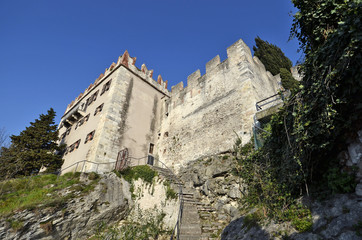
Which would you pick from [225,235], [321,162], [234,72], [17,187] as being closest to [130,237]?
[225,235]

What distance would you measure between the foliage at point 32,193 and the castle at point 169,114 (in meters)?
2.52

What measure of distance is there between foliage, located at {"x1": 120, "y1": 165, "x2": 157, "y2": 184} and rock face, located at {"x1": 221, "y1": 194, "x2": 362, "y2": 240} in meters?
7.32

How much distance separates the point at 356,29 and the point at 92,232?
37.7 ft

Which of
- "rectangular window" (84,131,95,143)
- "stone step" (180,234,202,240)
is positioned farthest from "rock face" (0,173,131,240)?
"stone step" (180,234,202,240)

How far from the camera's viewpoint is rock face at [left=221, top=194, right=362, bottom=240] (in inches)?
138

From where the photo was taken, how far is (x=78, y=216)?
873 cm

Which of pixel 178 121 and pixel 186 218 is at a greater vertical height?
pixel 178 121

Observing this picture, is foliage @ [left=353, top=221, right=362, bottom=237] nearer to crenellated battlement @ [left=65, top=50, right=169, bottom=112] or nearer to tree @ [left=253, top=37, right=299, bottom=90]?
tree @ [left=253, top=37, right=299, bottom=90]

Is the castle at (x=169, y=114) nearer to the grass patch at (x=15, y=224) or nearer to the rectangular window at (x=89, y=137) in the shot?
the rectangular window at (x=89, y=137)

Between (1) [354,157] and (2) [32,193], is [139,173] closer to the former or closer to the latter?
(2) [32,193]

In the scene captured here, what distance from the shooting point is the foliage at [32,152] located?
1336cm

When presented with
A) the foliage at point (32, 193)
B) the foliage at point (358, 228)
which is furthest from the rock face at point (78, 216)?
the foliage at point (358, 228)

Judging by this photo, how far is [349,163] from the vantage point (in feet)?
13.9

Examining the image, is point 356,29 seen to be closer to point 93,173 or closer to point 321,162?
point 321,162
